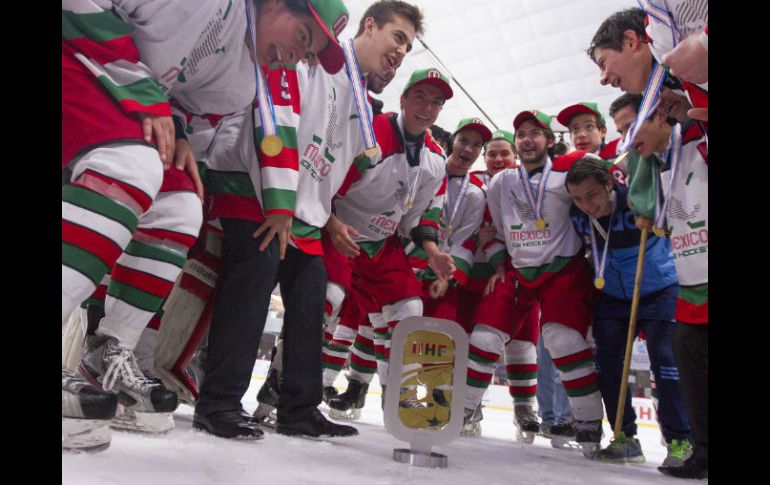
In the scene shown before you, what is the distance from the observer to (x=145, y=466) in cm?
84

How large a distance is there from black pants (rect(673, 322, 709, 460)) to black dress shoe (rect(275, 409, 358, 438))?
0.90 metres

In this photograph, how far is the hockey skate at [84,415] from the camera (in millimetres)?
819

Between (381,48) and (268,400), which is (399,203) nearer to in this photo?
(381,48)

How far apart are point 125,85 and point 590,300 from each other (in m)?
1.76

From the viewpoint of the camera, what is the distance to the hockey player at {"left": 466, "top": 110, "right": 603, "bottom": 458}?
2064mm

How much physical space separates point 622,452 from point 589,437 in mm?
148

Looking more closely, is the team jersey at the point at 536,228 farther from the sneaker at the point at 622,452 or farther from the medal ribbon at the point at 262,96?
the medal ribbon at the point at 262,96

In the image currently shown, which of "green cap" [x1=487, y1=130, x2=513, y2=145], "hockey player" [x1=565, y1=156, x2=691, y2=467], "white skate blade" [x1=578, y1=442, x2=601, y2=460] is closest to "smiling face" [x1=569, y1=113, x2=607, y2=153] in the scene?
"green cap" [x1=487, y1=130, x2=513, y2=145]

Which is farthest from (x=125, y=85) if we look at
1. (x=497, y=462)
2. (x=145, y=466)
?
(x=497, y=462)

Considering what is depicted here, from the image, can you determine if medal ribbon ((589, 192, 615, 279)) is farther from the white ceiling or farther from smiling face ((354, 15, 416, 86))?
the white ceiling

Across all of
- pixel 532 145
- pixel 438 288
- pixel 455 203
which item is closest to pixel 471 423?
pixel 438 288

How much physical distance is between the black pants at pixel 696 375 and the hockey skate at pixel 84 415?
1.31 meters

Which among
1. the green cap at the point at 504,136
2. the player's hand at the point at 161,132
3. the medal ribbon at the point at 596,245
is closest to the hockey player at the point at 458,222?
the green cap at the point at 504,136
